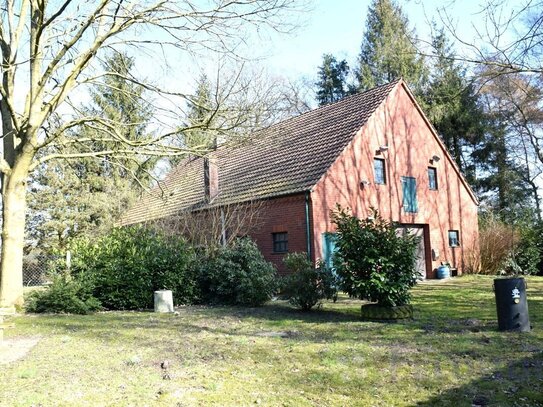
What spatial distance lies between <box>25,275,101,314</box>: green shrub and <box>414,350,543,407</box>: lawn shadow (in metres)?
9.55

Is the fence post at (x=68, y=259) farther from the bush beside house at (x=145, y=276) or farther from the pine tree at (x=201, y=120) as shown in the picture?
the pine tree at (x=201, y=120)

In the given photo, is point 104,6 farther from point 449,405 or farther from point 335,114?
point 335,114

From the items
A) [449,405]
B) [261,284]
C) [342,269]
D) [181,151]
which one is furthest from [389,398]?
[181,151]

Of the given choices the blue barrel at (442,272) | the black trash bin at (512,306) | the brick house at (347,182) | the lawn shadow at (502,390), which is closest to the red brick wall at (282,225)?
the brick house at (347,182)

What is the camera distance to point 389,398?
5.34m

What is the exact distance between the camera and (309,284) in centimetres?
1181

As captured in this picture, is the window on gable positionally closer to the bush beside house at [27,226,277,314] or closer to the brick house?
the brick house

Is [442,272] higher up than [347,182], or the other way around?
[347,182]

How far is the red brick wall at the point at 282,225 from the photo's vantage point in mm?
18344

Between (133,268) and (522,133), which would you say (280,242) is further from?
(522,133)

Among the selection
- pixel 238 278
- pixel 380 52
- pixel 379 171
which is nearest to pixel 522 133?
pixel 380 52

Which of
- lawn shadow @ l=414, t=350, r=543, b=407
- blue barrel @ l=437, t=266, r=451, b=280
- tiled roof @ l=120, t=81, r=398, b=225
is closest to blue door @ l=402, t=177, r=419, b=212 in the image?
blue barrel @ l=437, t=266, r=451, b=280

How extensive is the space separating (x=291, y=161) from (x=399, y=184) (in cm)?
524

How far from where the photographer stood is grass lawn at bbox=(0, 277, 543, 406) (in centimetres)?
525
